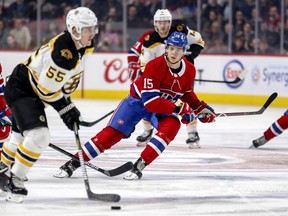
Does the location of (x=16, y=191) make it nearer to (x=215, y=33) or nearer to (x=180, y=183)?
(x=180, y=183)

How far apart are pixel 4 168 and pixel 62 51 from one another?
2.79 feet

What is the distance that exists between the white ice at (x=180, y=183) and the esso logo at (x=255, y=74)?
3.29 metres

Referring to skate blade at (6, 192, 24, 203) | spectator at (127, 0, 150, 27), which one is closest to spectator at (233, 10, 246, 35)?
spectator at (127, 0, 150, 27)

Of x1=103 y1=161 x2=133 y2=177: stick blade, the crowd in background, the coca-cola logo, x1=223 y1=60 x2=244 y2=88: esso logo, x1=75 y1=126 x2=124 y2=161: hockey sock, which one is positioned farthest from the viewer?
the coca-cola logo

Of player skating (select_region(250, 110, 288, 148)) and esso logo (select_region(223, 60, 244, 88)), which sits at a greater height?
player skating (select_region(250, 110, 288, 148))

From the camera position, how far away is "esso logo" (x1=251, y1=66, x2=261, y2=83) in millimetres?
11828

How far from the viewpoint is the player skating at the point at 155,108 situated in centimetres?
579

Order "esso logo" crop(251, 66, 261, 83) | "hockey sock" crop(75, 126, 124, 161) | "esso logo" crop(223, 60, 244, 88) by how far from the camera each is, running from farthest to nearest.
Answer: "esso logo" crop(223, 60, 244, 88)
"esso logo" crop(251, 66, 261, 83)
"hockey sock" crop(75, 126, 124, 161)

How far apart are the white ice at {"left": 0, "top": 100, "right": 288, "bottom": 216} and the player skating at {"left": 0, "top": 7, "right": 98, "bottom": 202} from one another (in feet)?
0.78

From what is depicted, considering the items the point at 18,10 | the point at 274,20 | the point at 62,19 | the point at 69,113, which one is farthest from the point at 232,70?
the point at 69,113

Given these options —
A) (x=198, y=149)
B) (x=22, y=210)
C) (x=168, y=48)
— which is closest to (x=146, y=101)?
(x=168, y=48)

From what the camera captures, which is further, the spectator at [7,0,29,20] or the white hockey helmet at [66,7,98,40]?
the spectator at [7,0,29,20]

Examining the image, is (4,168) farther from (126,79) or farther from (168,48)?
(126,79)

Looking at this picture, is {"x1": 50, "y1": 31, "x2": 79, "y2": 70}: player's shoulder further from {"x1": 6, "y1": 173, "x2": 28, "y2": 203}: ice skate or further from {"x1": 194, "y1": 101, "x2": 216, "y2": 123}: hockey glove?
{"x1": 194, "y1": 101, "x2": 216, "y2": 123}: hockey glove
